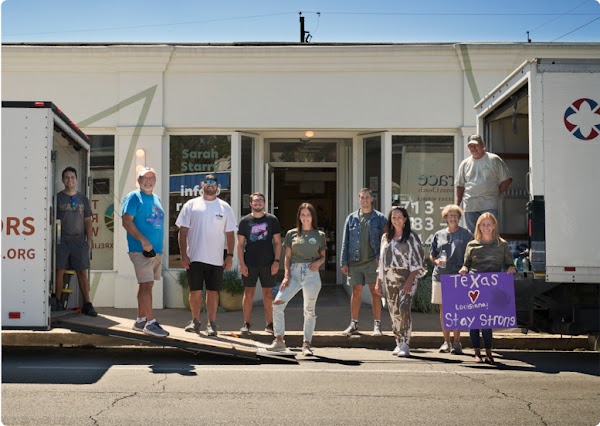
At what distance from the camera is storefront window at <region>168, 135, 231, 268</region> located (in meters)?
12.8

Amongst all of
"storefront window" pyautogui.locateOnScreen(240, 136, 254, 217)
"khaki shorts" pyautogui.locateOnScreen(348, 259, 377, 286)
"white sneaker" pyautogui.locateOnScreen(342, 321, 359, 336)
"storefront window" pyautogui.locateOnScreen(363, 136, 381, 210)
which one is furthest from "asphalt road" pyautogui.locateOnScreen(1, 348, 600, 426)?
"storefront window" pyautogui.locateOnScreen(363, 136, 381, 210)

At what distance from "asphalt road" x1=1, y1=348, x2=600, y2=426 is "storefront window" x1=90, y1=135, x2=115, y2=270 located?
414 centimetres

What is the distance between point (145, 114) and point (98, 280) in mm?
2900

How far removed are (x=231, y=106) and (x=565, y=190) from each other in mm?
6454

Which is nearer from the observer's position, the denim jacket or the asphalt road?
the asphalt road

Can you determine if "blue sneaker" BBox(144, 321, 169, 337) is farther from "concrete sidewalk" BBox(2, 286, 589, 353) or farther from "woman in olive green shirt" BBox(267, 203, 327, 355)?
"woman in olive green shirt" BBox(267, 203, 327, 355)

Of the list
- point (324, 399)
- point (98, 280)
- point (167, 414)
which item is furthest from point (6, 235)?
point (98, 280)

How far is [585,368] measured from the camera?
783 centimetres

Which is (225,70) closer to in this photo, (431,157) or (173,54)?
(173,54)

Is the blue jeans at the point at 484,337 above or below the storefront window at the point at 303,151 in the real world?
below

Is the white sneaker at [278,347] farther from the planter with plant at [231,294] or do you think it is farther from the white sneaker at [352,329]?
the planter with plant at [231,294]

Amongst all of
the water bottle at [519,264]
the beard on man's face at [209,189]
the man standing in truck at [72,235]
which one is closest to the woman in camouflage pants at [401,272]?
the water bottle at [519,264]

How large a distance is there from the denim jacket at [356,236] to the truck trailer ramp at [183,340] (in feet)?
5.83

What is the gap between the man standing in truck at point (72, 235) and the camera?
9398 millimetres
